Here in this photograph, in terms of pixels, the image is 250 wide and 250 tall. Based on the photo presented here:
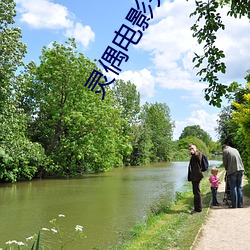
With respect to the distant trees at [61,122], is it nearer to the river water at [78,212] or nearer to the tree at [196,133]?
the river water at [78,212]

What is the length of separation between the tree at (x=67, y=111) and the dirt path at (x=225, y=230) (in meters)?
18.0

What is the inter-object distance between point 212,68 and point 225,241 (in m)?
4.28

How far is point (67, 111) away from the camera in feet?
86.8

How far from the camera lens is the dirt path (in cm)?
633

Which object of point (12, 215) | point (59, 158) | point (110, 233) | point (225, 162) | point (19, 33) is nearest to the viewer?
point (110, 233)

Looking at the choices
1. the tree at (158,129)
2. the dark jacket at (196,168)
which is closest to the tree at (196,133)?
the tree at (158,129)

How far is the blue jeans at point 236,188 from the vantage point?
32.2 feet

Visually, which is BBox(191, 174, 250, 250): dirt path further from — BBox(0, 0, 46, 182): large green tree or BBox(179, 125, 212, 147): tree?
BBox(179, 125, 212, 147): tree

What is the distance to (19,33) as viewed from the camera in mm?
20109

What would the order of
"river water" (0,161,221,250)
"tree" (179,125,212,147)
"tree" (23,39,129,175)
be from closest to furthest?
"river water" (0,161,221,250) → "tree" (23,39,129,175) → "tree" (179,125,212,147)

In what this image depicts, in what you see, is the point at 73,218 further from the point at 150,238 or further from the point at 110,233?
the point at 150,238

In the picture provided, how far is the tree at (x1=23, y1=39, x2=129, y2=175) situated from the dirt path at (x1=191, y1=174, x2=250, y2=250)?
59.2 ft

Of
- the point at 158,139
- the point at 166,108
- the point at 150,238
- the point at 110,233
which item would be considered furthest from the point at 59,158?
the point at 166,108

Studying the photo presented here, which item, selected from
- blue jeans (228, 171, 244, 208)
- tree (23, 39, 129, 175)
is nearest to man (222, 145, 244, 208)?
blue jeans (228, 171, 244, 208)
